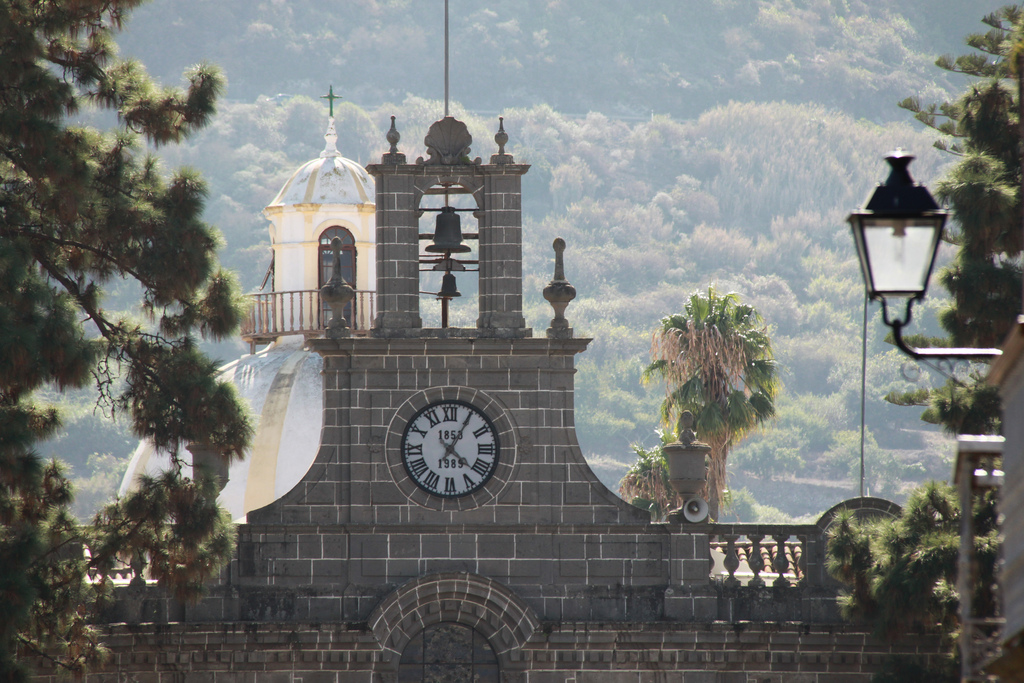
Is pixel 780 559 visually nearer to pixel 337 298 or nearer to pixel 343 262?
pixel 337 298

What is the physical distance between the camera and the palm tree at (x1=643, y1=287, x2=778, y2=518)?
119 ft

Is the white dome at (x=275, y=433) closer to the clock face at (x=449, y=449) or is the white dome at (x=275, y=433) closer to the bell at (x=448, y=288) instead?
the bell at (x=448, y=288)

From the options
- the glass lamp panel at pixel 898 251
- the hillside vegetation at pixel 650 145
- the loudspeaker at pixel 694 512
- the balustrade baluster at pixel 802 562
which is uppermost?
the hillside vegetation at pixel 650 145

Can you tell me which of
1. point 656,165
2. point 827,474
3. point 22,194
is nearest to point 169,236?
point 22,194

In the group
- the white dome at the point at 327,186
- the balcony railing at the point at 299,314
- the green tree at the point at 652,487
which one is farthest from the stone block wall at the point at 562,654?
the green tree at the point at 652,487

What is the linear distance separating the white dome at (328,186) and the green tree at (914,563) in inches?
567

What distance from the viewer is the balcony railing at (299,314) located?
32594 millimetres

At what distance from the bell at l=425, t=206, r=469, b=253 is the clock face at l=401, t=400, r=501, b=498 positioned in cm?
232

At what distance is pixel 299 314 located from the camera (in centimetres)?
3278

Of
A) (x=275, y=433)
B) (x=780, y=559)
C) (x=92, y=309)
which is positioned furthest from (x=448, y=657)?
(x=275, y=433)

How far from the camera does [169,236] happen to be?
795 inches

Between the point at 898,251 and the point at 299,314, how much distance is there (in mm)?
24109

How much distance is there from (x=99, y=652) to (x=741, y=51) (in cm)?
13376

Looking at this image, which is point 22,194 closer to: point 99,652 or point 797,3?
point 99,652
